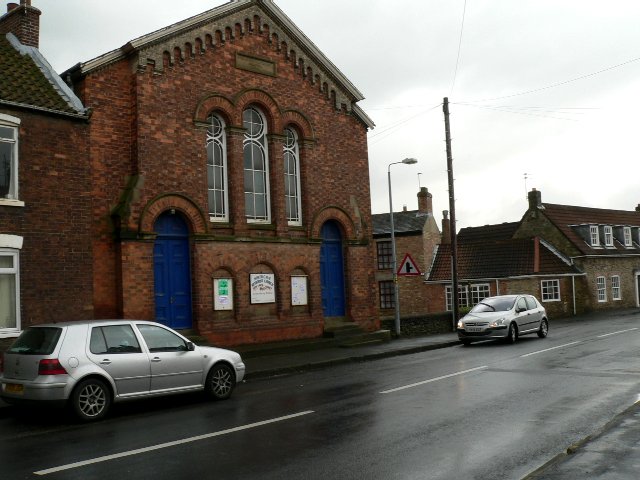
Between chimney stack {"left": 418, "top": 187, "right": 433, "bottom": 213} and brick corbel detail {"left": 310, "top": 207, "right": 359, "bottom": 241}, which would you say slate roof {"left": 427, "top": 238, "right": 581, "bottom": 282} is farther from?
brick corbel detail {"left": 310, "top": 207, "right": 359, "bottom": 241}

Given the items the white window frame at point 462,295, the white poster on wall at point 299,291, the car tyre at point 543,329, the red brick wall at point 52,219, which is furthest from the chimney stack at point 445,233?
the red brick wall at point 52,219

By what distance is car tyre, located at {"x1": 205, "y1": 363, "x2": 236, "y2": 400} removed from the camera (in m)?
11.6

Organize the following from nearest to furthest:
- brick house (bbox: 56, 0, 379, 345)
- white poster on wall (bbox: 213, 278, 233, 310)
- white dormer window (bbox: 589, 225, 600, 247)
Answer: brick house (bbox: 56, 0, 379, 345)
white poster on wall (bbox: 213, 278, 233, 310)
white dormer window (bbox: 589, 225, 600, 247)

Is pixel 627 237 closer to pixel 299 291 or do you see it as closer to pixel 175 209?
pixel 299 291

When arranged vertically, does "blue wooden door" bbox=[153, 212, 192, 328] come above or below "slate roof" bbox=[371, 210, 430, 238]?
below

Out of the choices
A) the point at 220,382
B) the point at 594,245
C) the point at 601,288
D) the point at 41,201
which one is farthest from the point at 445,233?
the point at 220,382

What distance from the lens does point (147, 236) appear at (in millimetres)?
17109

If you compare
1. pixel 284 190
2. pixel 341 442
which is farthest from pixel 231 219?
pixel 341 442

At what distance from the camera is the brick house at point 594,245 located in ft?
135

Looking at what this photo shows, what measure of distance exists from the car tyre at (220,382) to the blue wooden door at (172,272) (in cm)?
620

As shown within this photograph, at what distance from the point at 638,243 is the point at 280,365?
40.2 meters

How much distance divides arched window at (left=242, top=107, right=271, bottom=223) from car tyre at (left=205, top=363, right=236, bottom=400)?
8631 mm

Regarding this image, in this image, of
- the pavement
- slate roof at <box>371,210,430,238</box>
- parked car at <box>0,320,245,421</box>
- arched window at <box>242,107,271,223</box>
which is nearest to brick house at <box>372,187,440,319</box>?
slate roof at <box>371,210,430,238</box>

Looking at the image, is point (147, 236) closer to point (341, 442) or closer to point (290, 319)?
point (290, 319)
